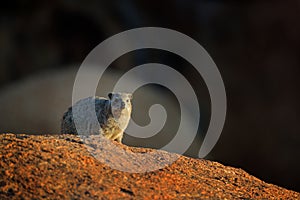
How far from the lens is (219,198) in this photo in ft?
10.9

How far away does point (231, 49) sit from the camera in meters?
10.2

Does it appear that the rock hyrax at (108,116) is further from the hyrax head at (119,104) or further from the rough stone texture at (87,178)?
the rough stone texture at (87,178)

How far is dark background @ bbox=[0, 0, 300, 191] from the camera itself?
945 centimetres

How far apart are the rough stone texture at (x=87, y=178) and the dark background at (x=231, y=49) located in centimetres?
563

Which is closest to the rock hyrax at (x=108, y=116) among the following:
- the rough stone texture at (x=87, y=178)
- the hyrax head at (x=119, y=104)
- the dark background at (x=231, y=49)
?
the hyrax head at (x=119, y=104)

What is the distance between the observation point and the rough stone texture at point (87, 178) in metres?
2.97

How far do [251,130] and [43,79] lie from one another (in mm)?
4857

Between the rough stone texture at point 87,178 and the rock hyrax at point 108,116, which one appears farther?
the rock hyrax at point 108,116

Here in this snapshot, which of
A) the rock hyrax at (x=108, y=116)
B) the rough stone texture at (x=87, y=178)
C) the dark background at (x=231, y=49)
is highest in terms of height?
the dark background at (x=231, y=49)

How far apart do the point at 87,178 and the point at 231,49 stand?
7546mm

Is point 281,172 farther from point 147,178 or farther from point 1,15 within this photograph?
point 1,15

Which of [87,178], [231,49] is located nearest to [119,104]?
[87,178]

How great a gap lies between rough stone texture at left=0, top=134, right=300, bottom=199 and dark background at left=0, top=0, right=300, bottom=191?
18.5 feet

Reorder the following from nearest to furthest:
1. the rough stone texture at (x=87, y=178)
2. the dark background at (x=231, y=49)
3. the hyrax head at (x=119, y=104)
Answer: the rough stone texture at (x=87, y=178), the hyrax head at (x=119, y=104), the dark background at (x=231, y=49)
